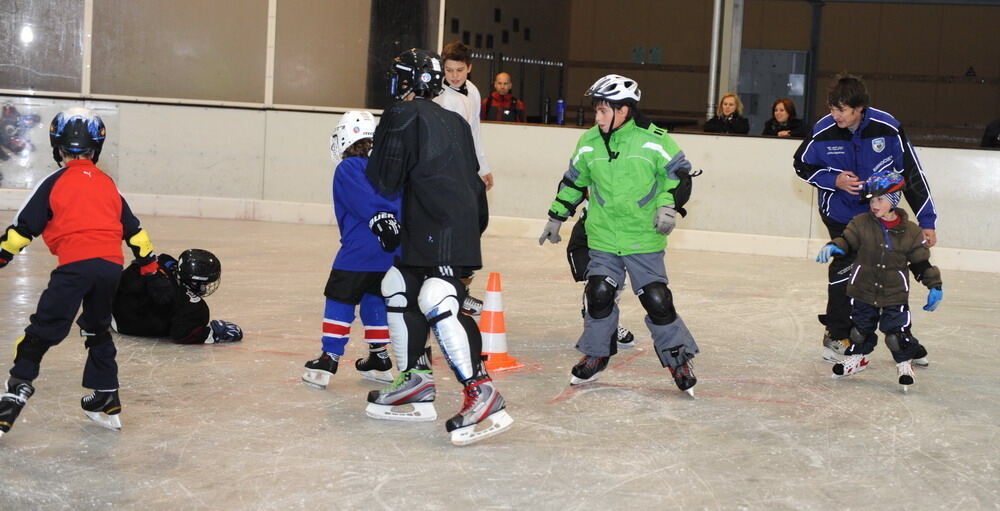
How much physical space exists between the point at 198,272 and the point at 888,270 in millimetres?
3237

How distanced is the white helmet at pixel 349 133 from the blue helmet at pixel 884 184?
232cm

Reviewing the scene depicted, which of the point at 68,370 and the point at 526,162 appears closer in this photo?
the point at 68,370

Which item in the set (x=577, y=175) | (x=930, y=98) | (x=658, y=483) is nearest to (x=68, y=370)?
(x=577, y=175)

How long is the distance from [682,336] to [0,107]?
860 cm

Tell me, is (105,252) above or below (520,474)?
above

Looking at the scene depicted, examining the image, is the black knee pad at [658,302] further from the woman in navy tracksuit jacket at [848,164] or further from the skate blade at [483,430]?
the woman in navy tracksuit jacket at [848,164]

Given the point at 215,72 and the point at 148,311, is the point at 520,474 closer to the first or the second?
the point at 148,311

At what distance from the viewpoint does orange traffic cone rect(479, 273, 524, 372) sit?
5.42 metres

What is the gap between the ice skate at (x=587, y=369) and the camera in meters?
5.11

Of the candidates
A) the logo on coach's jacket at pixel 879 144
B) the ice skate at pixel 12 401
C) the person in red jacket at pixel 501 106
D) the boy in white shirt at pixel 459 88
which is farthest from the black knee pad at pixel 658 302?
the person in red jacket at pixel 501 106

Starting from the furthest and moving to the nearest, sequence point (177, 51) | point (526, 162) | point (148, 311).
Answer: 1. point (177, 51)
2. point (526, 162)
3. point (148, 311)

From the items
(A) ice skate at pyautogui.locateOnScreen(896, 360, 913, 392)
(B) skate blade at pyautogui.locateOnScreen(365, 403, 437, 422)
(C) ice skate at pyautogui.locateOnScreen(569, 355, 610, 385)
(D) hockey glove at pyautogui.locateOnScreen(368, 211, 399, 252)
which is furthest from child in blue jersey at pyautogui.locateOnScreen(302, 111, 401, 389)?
(A) ice skate at pyautogui.locateOnScreen(896, 360, 913, 392)

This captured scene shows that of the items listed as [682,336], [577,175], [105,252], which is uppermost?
[577,175]

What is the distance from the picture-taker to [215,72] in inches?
482
